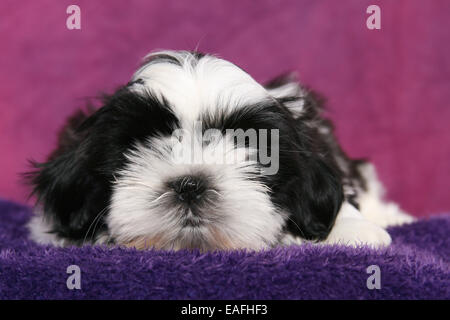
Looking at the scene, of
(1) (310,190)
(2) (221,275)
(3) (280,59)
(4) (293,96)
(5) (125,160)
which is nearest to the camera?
(2) (221,275)

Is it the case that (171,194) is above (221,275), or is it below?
above

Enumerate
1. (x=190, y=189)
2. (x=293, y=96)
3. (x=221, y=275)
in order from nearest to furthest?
(x=221, y=275) < (x=190, y=189) < (x=293, y=96)

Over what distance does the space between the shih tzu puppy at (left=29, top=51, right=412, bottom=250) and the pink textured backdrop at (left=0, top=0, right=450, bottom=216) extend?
4.66 feet

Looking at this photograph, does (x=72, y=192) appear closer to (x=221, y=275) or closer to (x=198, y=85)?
(x=198, y=85)

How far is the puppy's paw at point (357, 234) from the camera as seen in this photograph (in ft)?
6.93

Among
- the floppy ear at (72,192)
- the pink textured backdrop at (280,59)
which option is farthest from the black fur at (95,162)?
the pink textured backdrop at (280,59)

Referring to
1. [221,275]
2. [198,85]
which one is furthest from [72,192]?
[221,275]

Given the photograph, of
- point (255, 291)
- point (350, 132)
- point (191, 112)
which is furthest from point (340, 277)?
point (350, 132)

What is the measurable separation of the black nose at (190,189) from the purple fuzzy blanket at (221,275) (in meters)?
0.15

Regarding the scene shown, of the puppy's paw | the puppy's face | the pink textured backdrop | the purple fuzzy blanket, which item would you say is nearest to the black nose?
the puppy's face

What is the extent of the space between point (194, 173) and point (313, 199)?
0.42m

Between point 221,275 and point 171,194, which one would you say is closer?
point 221,275

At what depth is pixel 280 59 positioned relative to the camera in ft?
12.0

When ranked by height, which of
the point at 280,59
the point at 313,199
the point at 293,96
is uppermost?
the point at 280,59
